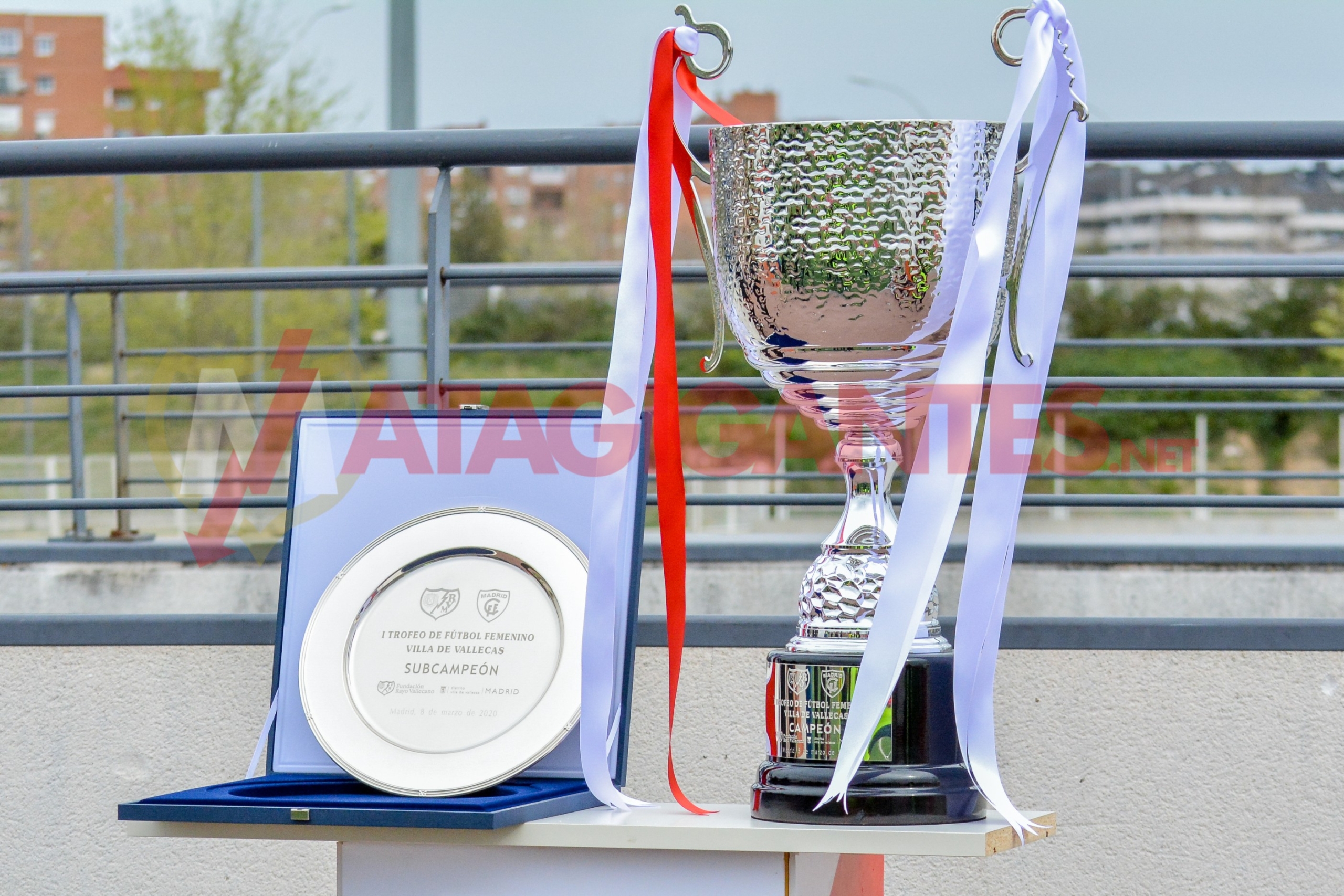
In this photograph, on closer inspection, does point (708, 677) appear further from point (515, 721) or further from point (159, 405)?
point (159, 405)

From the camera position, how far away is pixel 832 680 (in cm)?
122

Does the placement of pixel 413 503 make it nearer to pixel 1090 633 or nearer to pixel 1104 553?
pixel 1090 633

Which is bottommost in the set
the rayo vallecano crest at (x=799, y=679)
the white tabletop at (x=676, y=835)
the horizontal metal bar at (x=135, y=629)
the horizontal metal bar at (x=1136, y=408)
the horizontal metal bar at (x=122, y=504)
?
the white tabletop at (x=676, y=835)

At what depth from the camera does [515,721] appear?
130 cm

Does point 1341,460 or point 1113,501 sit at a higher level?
point 1113,501

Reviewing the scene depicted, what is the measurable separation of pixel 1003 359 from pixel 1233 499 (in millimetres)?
783

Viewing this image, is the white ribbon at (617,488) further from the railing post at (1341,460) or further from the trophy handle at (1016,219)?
the railing post at (1341,460)

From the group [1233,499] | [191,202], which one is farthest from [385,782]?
[191,202]

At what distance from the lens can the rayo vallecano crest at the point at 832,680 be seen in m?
1.21

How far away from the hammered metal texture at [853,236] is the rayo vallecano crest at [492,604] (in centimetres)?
36

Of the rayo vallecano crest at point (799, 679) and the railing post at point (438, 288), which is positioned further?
the railing post at point (438, 288)

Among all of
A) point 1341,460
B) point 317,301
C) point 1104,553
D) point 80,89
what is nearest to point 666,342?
point 1104,553

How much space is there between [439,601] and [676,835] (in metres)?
0.37

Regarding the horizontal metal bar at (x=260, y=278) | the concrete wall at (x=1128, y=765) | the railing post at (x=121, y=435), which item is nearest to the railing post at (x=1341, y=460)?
the concrete wall at (x=1128, y=765)
